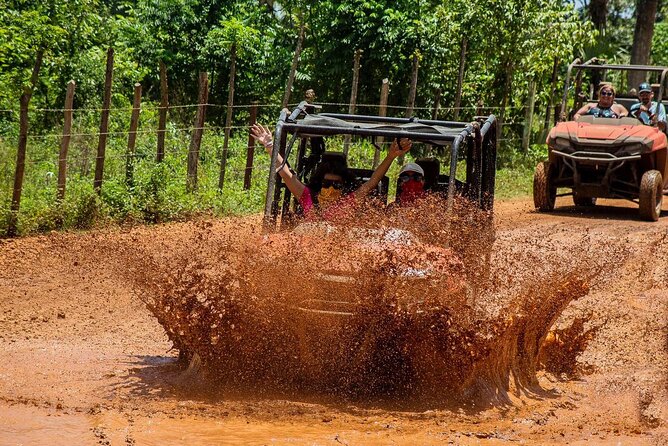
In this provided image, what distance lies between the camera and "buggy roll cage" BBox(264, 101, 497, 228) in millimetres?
7340

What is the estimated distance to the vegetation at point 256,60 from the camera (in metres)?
15.7

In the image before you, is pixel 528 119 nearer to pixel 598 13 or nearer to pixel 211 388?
pixel 598 13

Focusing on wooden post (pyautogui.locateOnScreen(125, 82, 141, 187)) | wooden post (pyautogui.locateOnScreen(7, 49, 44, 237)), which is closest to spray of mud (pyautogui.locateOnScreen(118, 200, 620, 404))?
wooden post (pyautogui.locateOnScreen(7, 49, 44, 237))

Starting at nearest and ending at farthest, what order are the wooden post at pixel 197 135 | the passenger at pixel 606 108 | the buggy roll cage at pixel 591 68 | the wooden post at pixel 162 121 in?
the wooden post at pixel 162 121 → the wooden post at pixel 197 135 → the passenger at pixel 606 108 → the buggy roll cage at pixel 591 68

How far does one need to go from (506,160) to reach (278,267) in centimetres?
1589

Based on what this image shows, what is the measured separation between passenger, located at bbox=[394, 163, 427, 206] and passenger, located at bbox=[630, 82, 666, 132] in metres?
8.14

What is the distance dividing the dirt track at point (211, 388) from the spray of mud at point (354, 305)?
183mm

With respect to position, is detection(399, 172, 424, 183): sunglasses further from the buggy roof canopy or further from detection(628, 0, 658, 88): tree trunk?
detection(628, 0, 658, 88): tree trunk

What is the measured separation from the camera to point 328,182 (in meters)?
7.86

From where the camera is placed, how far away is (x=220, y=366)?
273 inches

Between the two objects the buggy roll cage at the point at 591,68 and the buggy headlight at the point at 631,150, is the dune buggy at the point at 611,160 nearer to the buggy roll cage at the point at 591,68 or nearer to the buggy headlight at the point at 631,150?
the buggy headlight at the point at 631,150

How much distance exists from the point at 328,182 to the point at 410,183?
0.59 m

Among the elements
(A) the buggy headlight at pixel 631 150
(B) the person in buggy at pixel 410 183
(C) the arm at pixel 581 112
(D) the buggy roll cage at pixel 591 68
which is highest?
(D) the buggy roll cage at pixel 591 68

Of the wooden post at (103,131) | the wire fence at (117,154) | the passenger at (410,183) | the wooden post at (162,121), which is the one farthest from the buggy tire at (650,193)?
the passenger at (410,183)
